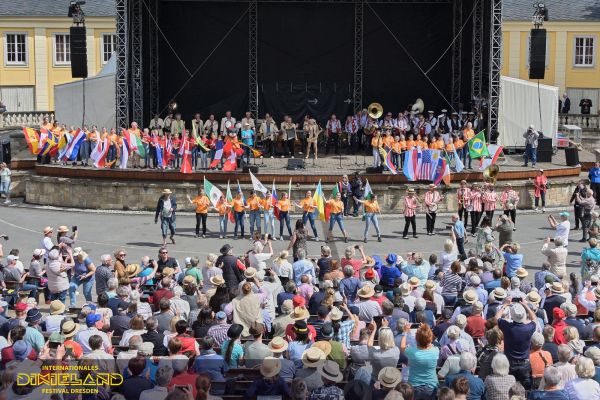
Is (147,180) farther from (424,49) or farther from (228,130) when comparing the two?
(424,49)

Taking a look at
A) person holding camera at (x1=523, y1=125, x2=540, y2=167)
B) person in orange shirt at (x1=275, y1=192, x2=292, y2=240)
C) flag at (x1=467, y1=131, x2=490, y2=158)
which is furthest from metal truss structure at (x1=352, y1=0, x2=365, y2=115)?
person in orange shirt at (x1=275, y1=192, x2=292, y2=240)

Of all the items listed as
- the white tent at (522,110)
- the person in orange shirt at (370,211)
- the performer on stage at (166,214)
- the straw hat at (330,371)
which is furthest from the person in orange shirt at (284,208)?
the straw hat at (330,371)

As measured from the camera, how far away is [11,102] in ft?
167

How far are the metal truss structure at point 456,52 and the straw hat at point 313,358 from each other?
26232 mm

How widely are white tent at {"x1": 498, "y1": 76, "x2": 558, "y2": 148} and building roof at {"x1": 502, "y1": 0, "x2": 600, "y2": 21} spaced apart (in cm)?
1222

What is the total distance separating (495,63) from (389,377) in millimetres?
24953

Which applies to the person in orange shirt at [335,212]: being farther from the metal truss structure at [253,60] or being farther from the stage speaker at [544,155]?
the metal truss structure at [253,60]

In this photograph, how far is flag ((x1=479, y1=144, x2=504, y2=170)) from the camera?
30141mm

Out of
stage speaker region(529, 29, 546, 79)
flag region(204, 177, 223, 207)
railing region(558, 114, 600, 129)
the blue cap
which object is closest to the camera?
the blue cap

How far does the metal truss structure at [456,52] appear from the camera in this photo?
3522cm

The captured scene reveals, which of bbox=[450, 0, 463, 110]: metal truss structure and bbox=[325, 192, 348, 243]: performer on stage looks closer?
bbox=[325, 192, 348, 243]: performer on stage

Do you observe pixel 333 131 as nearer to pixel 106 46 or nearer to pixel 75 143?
pixel 75 143

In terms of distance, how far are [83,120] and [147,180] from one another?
5536 millimetres

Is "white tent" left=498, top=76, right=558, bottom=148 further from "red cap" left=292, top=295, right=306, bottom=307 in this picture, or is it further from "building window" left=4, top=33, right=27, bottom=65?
"building window" left=4, top=33, right=27, bottom=65
